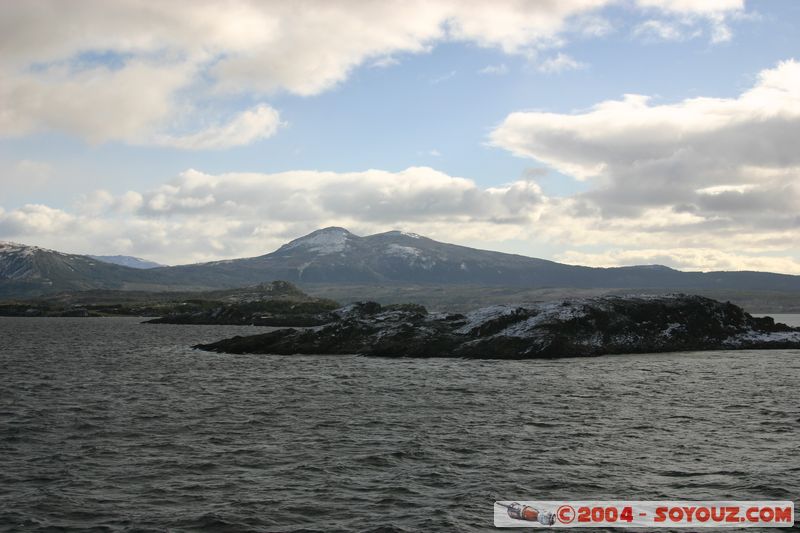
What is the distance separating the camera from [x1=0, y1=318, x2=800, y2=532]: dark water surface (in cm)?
2345

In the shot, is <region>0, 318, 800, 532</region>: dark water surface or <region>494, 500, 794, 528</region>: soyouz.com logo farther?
<region>0, 318, 800, 532</region>: dark water surface

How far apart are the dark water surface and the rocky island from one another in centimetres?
2352

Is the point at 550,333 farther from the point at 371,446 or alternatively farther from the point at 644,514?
the point at 644,514

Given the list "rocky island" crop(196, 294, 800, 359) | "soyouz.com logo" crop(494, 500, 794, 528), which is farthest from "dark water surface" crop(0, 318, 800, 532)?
"rocky island" crop(196, 294, 800, 359)

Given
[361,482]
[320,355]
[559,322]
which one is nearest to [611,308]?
[559,322]

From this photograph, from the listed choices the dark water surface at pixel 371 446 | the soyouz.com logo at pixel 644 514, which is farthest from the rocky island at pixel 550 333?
the soyouz.com logo at pixel 644 514

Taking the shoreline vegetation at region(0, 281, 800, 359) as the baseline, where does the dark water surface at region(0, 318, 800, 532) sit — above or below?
below

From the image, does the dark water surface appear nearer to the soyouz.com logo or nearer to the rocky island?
the soyouz.com logo

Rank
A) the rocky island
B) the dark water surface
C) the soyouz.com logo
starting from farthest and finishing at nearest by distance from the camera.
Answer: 1. the rocky island
2. the dark water surface
3. the soyouz.com logo

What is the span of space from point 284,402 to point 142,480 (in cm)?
2130

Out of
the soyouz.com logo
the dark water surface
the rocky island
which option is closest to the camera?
the soyouz.com logo

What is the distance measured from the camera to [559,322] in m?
90.3

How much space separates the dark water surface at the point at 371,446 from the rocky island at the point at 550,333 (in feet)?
77.2

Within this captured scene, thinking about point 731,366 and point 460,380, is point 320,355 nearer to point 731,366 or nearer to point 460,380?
point 460,380
